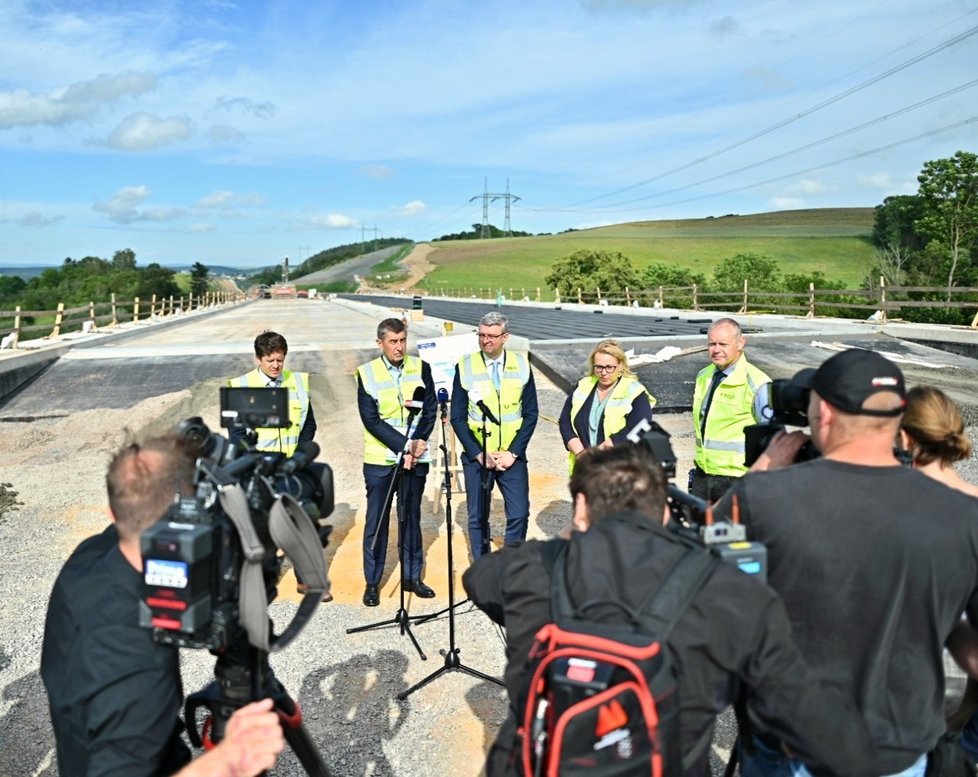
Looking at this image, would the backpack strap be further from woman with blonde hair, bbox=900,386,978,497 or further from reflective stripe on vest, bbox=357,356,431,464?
reflective stripe on vest, bbox=357,356,431,464

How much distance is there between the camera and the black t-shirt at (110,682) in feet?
5.86

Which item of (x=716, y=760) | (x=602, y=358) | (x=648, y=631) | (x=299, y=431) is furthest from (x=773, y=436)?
(x=299, y=431)

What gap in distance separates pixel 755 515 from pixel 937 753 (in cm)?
94

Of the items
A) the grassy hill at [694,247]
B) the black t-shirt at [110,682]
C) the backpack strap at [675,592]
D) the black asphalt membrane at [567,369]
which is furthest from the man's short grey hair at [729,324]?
the grassy hill at [694,247]

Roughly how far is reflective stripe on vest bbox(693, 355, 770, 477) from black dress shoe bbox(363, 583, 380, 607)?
2500 mm

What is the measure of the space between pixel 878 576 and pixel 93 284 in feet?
411

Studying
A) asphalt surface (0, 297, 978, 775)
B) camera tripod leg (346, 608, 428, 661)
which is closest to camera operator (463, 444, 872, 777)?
asphalt surface (0, 297, 978, 775)

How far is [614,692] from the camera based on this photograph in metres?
1.61

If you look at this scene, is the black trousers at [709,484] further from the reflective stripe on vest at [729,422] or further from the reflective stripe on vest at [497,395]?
the reflective stripe on vest at [497,395]

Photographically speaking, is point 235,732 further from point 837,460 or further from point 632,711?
point 837,460

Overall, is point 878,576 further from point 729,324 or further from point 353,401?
point 353,401

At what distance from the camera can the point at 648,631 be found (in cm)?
167

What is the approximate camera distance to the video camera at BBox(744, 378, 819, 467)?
2.54 metres

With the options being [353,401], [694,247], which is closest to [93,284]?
[694,247]
